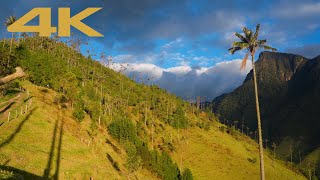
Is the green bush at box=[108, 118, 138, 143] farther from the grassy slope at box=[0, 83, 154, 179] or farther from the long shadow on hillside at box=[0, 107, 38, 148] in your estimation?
the long shadow on hillside at box=[0, 107, 38, 148]

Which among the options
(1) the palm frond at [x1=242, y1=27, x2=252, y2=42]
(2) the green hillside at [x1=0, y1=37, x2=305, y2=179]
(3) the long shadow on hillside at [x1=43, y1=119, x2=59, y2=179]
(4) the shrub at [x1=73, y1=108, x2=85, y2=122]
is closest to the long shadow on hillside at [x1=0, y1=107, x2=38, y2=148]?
(2) the green hillside at [x1=0, y1=37, x2=305, y2=179]

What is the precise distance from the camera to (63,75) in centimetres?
13650

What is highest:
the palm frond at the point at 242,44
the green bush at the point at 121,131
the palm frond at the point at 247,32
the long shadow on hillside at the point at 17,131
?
the palm frond at the point at 247,32

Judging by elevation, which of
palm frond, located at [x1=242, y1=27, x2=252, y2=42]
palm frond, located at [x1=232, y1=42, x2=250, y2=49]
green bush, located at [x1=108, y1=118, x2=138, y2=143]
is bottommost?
green bush, located at [x1=108, y1=118, x2=138, y2=143]

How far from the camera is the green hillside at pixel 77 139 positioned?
65500 millimetres

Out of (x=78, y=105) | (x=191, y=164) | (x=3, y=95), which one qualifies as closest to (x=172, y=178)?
(x=191, y=164)

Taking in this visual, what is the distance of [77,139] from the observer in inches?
3509

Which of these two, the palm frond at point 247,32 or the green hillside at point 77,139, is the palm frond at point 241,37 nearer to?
the palm frond at point 247,32

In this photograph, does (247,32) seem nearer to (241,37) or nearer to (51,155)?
(241,37)

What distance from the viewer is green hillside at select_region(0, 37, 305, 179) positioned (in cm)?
6550

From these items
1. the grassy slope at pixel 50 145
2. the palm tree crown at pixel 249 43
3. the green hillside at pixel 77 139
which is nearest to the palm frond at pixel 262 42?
the palm tree crown at pixel 249 43

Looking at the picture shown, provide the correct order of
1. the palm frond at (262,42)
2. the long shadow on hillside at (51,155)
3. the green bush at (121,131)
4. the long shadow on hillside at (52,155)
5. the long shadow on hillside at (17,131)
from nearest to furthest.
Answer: the palm frond at (262,42) < the long shadow on hillside at (51,155) < the long shadow on hillside at (52,155) < the long shadow on hillside at (17,131) < the green bush at (121,131)

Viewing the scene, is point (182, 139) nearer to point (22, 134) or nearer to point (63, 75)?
point (63, 75)

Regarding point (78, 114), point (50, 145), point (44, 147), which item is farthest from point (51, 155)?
point (78, 114)
